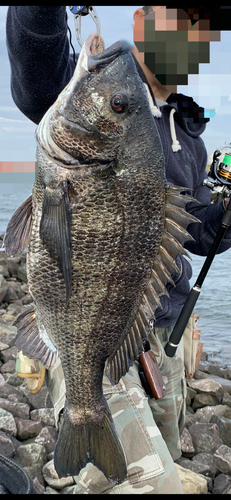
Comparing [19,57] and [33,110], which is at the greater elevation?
[19,57]

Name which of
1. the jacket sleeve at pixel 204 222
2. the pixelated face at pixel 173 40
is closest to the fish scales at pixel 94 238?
the pixelated face at pixel 173 40

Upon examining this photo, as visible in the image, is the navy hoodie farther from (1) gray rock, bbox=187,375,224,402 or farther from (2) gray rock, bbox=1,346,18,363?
(2) gray rock, bbox=1,346,18,363

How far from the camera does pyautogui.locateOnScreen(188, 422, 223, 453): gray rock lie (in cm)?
400

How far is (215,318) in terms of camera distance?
8.91m

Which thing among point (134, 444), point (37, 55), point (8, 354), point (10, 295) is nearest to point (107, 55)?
point (37, 55)

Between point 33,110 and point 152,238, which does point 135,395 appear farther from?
point 33,110

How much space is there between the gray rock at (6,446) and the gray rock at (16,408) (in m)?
0.50

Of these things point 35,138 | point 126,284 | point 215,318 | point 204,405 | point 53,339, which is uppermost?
point 35,138

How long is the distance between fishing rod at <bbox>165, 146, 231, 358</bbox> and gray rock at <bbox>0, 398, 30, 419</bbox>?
5.77 ft

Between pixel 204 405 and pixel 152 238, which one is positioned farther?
pixel 204 405

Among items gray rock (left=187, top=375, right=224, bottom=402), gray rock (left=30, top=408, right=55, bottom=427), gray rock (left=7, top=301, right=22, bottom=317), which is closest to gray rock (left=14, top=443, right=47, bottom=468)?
gray rock (left=30, top=408, right=55, bottom=427)

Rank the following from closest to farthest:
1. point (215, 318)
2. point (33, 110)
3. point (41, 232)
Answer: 1. point (41, 232)
2. point (33, 110)
3. point (215, 318)

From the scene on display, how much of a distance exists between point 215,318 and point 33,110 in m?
7.42

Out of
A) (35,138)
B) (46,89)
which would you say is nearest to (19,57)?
(46,89)
